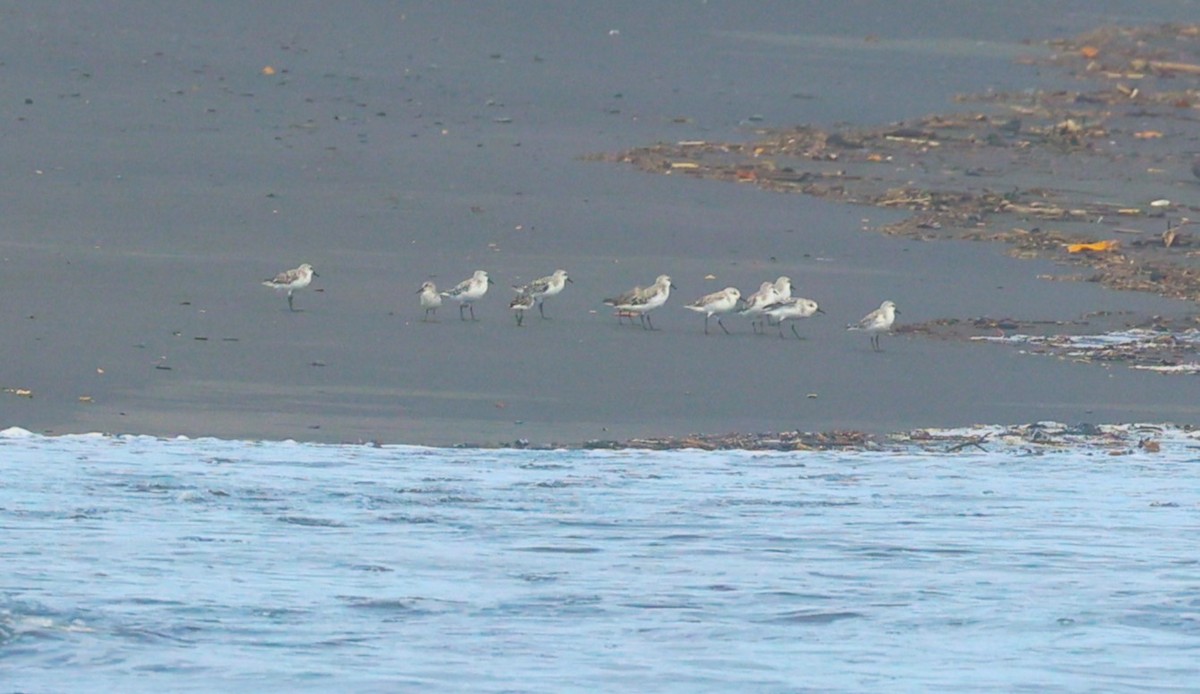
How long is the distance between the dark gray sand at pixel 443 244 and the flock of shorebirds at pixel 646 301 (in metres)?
0.10

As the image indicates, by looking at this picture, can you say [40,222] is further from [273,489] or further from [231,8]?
[231,8]

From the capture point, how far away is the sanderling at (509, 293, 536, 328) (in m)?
12.1

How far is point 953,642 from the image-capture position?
7.14m

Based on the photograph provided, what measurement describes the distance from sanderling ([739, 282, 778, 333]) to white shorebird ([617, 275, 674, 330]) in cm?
44

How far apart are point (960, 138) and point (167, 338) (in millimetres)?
10059

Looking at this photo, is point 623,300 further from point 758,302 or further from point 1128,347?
point 1128,347

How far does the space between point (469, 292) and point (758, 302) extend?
1.55m

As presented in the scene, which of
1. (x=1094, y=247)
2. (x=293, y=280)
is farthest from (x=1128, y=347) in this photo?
(x=293, y=280)

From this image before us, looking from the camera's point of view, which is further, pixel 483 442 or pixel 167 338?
pixel 167 338

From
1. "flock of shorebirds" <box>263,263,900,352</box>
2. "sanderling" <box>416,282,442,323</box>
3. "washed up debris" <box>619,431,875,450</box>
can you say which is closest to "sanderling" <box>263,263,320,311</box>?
"flock of shorebirds" <box>263,263,900,352</box>

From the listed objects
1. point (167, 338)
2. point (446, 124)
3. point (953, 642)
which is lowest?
point (953, 642)

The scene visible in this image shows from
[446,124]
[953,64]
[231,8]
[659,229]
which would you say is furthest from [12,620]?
[953,64]

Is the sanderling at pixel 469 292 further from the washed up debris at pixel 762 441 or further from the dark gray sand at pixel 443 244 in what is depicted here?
the washed up debris at pixel 762 441

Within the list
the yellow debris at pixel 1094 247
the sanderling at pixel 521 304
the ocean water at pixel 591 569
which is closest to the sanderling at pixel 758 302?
the sanderling at pixel 521 304
